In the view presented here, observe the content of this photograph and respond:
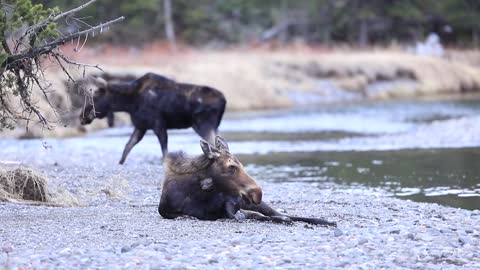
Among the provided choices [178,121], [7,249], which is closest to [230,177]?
[7,249]

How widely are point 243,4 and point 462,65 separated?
58.3ft

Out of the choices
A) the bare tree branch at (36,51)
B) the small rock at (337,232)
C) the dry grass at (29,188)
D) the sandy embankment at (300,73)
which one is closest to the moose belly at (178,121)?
the dry grass at (29,188)

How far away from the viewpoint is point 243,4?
65.4m

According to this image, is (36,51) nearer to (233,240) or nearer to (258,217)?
(258,217)

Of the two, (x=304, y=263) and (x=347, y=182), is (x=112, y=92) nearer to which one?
(x=347, y=182)

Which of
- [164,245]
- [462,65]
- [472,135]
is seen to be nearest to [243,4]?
[462,65]

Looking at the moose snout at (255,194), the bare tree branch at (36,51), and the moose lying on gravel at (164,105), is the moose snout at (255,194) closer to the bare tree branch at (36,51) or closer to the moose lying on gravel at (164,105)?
the bare tree branch at (36,51)

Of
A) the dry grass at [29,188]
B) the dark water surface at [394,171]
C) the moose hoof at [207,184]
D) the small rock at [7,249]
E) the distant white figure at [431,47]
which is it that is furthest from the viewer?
the distant white figure at [431,47]

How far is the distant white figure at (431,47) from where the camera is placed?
59281mm

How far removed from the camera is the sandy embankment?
43.4m

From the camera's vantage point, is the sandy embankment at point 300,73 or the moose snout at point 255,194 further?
the sandy embankment at point 300,73

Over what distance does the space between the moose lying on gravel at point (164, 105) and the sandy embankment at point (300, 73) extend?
2052cm

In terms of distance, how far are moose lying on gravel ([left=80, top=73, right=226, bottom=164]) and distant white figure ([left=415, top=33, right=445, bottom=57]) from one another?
4130cm

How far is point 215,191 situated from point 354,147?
14.3 metres
